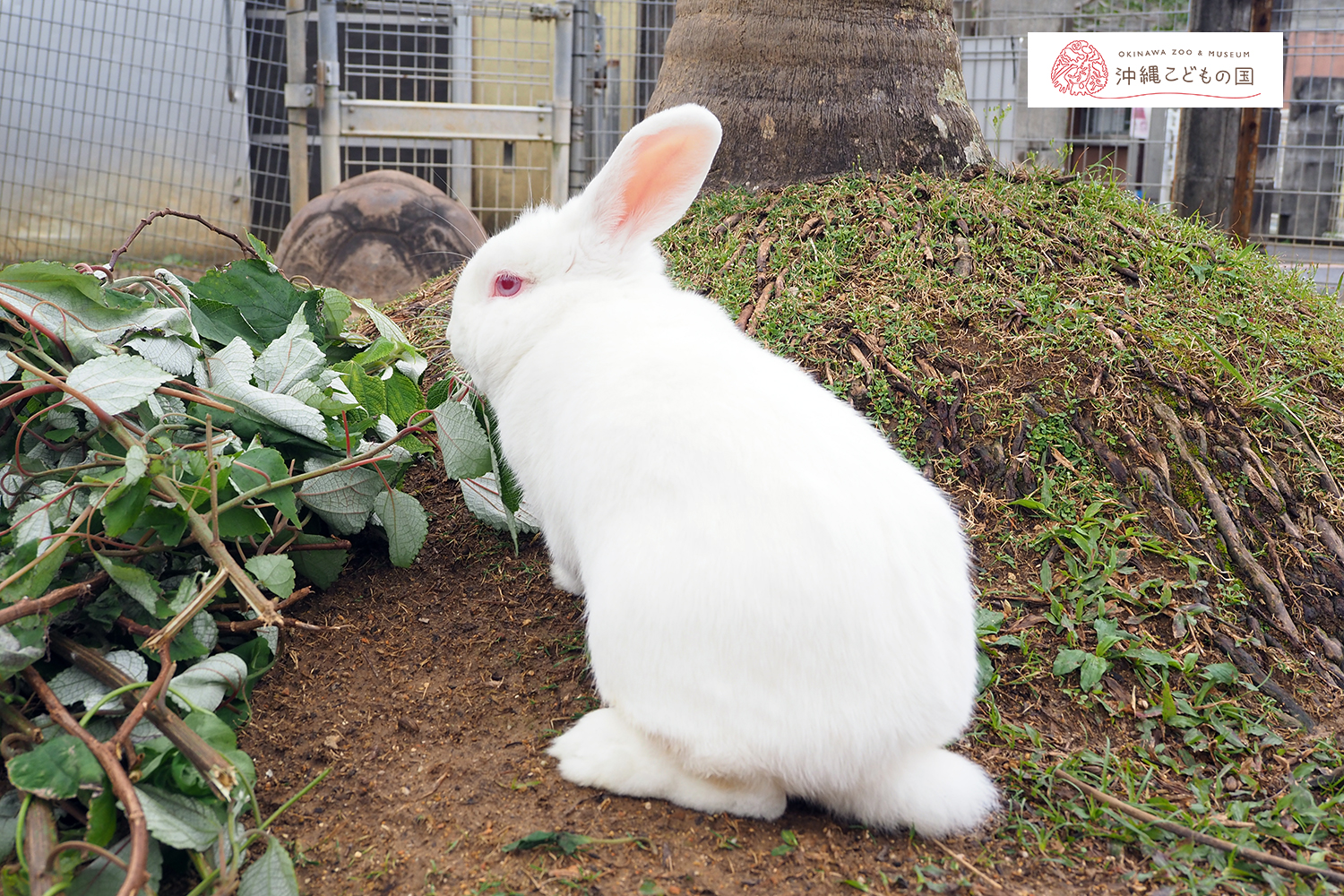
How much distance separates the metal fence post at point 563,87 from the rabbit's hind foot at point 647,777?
6.17m

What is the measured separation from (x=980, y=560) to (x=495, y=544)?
139 cm

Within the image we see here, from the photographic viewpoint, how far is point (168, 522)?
2258 mm

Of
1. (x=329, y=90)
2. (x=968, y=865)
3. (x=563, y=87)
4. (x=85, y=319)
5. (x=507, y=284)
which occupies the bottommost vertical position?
(x=968, y=865)

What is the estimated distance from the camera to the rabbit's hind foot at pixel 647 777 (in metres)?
1.94

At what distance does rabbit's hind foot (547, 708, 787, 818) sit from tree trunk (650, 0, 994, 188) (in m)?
2.66

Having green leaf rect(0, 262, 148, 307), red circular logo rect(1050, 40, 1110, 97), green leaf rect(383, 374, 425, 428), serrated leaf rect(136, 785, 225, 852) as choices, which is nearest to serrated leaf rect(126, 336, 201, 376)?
green leaf rect(0, 262, 148, 307)

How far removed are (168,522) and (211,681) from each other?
38 cm

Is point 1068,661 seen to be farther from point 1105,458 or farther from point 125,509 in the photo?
point 125,509

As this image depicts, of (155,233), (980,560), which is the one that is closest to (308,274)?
(155,233)

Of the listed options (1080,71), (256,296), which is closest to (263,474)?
(256,296)

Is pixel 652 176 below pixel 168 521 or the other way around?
the other way around

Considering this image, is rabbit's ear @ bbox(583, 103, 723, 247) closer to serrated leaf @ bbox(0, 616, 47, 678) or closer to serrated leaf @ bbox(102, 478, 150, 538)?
serrated leaf @ bbox(102, 478, 150, 538)

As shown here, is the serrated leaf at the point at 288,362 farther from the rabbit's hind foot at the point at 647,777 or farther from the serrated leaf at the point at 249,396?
the rabbit's hind foot at the point at 647,777

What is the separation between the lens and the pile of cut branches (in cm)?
181
